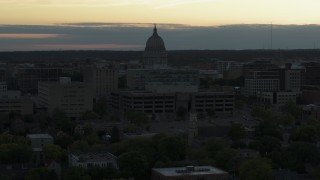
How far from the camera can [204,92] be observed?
178 ft

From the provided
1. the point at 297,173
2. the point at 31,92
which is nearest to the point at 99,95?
the point at 31,92

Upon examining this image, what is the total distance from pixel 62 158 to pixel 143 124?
13599 millimetres

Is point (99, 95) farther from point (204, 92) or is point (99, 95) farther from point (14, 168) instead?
point (14, 168)

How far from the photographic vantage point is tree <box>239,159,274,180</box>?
24816mm

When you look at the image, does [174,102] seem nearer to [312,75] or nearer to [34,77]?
[312,75]

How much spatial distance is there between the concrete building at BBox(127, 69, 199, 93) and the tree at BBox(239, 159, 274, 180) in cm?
2857

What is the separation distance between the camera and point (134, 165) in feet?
86.0

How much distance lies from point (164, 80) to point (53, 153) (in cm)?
2956

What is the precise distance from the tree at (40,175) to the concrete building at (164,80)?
2817cm

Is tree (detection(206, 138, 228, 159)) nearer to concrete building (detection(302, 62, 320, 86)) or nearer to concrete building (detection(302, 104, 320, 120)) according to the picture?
concrete building (detection(302, 104, 320, 120))

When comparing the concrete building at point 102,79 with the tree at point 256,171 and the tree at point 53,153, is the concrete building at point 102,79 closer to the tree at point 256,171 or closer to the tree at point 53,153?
the tree at point 53,153

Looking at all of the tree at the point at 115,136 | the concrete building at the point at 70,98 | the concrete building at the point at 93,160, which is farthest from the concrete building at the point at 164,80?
the concrete building at the point at 93,160

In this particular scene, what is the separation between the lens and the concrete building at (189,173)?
23922 millimetres

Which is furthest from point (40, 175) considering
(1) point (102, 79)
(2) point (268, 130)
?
(1) point (102, 79)
